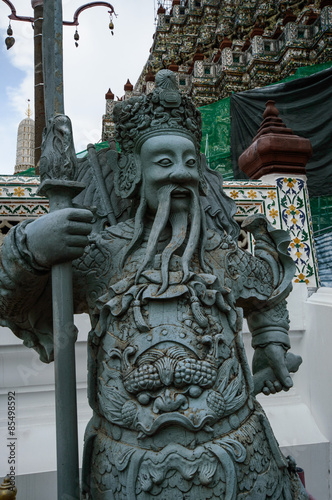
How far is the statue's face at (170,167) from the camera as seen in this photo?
1920 millimetres

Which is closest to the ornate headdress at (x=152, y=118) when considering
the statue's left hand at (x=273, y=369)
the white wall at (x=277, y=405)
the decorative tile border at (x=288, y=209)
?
the statue's left hand at (x=273, y=369)

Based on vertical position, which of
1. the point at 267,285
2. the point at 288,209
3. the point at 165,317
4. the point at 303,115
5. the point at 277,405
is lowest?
the point at 277,405

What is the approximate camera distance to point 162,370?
5.49 feet

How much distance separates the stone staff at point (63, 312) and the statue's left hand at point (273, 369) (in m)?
0.82

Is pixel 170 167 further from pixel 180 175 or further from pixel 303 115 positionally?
pixel 303 115

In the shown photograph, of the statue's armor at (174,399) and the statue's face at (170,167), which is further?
the statue's face at (170,167)

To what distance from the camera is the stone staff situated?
170 centimetres

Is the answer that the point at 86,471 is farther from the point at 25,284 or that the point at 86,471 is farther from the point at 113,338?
the point at 25,284

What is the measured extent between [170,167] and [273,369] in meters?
1.00

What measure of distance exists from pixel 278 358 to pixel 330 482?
178 cm

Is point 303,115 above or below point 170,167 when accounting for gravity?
above

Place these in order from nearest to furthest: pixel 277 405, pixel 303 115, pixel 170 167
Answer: pixel 170 167, pixel 277 405, pixel 303 115

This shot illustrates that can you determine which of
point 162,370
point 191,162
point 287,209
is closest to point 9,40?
point 287,209

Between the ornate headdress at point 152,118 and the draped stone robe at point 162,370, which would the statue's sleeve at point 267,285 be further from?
the ornate headdress at point 152,118
